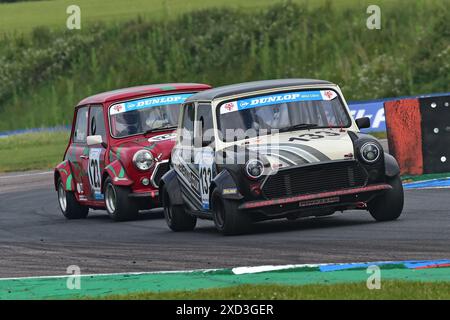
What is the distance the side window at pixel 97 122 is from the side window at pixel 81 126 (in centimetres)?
25

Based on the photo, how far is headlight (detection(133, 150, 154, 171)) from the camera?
15.6m

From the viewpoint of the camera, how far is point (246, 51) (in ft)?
150

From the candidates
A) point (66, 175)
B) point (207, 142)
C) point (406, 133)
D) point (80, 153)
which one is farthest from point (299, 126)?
point (66, 175)

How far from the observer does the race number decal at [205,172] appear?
13.1 meters

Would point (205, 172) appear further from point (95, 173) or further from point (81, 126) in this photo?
point (81, 126)

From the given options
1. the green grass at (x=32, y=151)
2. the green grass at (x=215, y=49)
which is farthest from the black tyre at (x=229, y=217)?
the green grass at (x=215, y=49)

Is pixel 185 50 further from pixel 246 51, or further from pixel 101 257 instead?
pixel 101 257

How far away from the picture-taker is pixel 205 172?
43.3ft

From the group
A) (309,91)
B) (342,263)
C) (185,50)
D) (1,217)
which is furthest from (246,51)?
(342,263)

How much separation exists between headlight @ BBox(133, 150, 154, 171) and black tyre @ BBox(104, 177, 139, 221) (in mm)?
378

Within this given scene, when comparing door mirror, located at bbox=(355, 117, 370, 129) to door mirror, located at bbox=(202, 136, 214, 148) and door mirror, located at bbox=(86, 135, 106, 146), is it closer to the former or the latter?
door mirror, located at bbox=(202, 136, 214, 148)
